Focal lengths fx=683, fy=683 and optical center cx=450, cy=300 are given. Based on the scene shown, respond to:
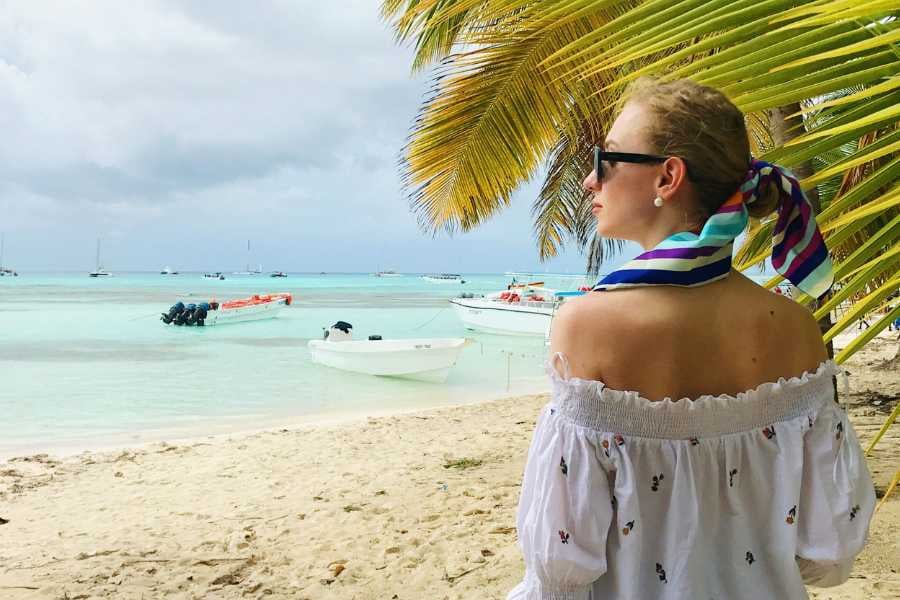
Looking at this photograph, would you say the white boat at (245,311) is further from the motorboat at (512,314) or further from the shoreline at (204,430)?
the shoreline at (204,430)

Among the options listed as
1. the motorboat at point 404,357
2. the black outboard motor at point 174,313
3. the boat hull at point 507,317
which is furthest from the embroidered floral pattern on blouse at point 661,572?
the black outboard motor at point 174,313

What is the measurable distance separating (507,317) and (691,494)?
25.0 m

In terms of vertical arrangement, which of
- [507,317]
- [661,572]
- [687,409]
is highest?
[687,409]

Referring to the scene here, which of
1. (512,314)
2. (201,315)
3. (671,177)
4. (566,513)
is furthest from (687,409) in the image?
(201,315)

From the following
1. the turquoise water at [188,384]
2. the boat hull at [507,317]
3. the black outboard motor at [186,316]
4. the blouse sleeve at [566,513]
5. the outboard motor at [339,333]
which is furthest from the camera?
the black outboard motor at [186,316]

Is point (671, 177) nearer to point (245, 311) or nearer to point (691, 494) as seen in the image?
point (691, 494)

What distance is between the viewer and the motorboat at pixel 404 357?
14289mm

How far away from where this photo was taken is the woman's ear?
3.05ft

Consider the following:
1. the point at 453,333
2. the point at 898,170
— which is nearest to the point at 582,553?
the point at 898,170

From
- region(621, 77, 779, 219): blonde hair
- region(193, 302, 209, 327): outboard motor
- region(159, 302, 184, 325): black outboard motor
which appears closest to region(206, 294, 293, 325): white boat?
region(193, 302, 209, 327): outboard motor

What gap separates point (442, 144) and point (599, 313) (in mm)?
4650

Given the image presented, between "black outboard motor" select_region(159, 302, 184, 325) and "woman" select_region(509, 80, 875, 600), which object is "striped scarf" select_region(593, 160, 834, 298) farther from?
"black outboard motor" select_region(159, 302, 184, 325)

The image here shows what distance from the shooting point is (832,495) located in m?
0.97

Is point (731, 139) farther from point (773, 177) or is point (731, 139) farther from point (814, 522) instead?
→ point (814, 522)
